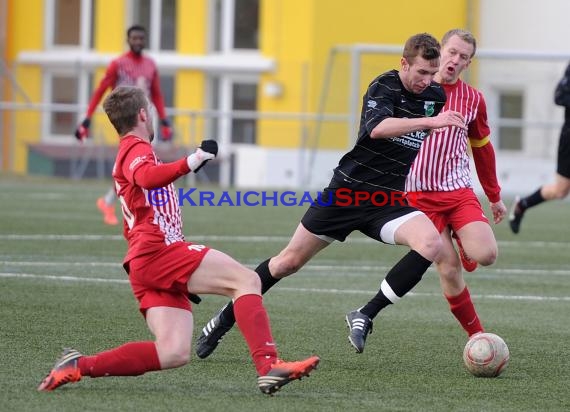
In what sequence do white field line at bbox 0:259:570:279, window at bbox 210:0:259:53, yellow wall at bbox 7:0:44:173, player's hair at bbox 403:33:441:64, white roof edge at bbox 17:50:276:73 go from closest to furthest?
player's hair at bbox 403:33:441:64 → white field line at bbox 0:259:570:279 → white roof edge at bbox 17:50:276:73 → window at bbox 210:0:259:53 → yellow wall at bbox 7:0:44:173

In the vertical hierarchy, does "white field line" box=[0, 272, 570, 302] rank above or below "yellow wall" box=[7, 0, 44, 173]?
below

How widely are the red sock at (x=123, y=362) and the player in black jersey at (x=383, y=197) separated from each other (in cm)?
106

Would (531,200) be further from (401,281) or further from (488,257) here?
(401,281)

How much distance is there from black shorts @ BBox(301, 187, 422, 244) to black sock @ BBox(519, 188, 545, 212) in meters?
6.21

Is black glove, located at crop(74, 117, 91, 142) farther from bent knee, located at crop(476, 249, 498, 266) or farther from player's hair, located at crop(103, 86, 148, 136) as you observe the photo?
player's hair, located at crop(103, 86, 148, 136)

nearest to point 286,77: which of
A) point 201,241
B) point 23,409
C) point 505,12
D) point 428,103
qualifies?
point 505,12

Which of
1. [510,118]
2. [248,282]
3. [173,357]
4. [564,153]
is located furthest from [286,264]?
[510,118]

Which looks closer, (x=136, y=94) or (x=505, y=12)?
(x=136, y=94)

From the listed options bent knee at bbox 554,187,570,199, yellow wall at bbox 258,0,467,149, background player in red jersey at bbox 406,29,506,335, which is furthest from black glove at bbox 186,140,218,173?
yellow wall at bbox 258,0,467,149

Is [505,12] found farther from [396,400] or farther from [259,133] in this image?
[396,400]

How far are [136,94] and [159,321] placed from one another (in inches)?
41.7

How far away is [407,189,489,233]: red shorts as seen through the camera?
25.2 feet

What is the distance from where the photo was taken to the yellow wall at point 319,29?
2892 centimetres

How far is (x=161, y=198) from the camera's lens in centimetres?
629
